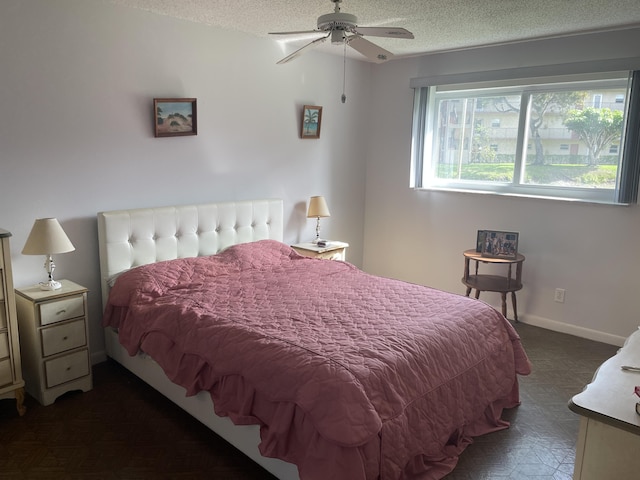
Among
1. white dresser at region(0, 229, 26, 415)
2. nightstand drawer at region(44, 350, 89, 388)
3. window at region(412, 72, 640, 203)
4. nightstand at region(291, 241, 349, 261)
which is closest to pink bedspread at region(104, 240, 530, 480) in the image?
nightstand drawer at region(44, 350, 89, 388)

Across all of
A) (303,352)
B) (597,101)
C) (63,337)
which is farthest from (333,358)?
(597,101)

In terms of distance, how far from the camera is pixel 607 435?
5.31 feet

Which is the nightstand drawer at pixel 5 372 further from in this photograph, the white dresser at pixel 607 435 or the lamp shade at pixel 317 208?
the white dresser at pixel 607 435

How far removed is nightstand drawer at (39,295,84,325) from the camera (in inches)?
108

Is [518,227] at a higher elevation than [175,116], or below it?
below

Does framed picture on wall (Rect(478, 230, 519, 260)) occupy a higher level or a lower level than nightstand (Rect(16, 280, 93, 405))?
higher

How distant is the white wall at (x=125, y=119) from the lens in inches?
112

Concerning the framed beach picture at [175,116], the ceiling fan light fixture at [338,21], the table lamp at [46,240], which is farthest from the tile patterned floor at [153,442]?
the ceiling fan light fixture at [338,21]

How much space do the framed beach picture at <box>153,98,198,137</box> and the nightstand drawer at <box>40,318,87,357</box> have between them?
1438 mm

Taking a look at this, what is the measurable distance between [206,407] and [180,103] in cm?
220

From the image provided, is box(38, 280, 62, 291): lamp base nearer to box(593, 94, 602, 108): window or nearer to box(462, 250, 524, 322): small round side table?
box(462, 250, 524, 322): small round side table

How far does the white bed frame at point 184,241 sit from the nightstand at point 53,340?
1.02 ft

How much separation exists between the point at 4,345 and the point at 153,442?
973 mm

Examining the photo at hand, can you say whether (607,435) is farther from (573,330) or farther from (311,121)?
(311,121)
